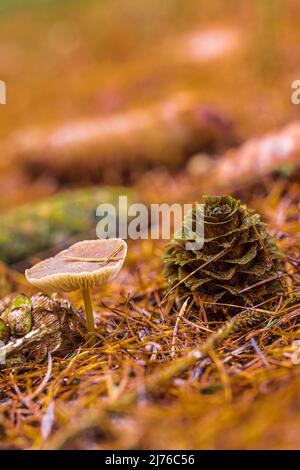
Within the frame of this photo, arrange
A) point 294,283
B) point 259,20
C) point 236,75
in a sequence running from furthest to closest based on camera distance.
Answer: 1. point 259,20
2. point 236,75
3. point 294,283

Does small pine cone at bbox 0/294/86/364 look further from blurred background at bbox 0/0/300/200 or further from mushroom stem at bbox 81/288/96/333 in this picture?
blurred background at bbox 0/0/300/200

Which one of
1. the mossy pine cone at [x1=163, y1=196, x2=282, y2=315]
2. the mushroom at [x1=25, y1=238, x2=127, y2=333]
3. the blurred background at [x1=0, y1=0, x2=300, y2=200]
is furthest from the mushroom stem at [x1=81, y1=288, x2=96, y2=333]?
the blurred background at [x1=0, y1=0, x2=300, y2=200]

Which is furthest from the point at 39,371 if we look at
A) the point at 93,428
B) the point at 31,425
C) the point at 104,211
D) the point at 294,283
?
the point at 104,211

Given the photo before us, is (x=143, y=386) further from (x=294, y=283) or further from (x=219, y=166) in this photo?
(x=219, y=166)

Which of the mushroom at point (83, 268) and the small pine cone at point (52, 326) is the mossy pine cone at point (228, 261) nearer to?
the mushroom at point (83, 268)

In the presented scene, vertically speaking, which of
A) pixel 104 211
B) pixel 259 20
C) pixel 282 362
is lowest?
pixel 282 362

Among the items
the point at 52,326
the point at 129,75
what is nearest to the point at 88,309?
the point at 52,326
